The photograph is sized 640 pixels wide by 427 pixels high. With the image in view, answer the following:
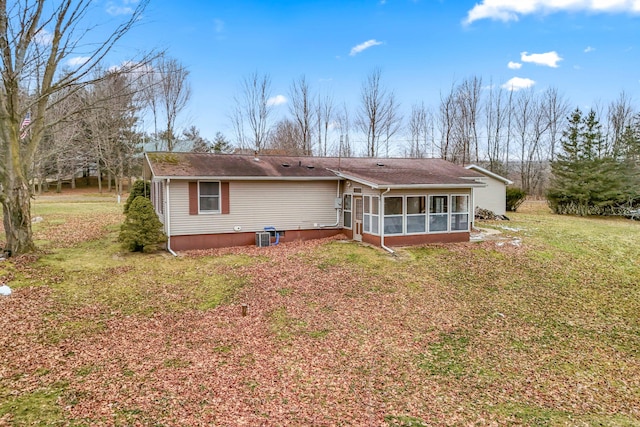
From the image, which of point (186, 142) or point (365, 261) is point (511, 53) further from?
point (186, 142)

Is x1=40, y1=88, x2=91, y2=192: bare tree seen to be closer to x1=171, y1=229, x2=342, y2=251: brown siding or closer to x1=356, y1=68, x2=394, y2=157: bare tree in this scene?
x1=171, y1=229, x2=342, y2=251: brown siding

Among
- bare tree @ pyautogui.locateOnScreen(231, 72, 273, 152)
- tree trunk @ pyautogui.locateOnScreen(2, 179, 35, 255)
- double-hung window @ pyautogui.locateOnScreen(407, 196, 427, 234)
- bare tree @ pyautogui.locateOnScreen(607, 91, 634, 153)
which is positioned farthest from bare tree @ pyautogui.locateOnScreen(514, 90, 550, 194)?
tree trunk @ pyautogui.locateOnScreen(2, 179, 35, 255)

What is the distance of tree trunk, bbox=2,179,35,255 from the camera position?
11.0m

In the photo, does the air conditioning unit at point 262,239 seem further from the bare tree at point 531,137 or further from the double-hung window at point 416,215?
the bare tree at point 531,137

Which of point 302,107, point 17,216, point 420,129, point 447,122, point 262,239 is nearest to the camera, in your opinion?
point 17,216

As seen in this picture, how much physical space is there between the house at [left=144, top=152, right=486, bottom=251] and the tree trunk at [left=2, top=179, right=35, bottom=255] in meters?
3.65

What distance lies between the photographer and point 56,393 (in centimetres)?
513

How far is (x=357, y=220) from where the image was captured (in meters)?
14.9

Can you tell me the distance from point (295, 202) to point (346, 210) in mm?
2144

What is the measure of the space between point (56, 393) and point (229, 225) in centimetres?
902

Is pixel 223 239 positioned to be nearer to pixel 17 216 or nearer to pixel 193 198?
pixel 193 198

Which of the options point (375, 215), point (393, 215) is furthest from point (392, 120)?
point (375, 215)

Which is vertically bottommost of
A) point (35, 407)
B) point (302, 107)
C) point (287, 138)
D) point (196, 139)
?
point (35, 407)

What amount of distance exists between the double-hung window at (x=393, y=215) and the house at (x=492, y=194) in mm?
11592
